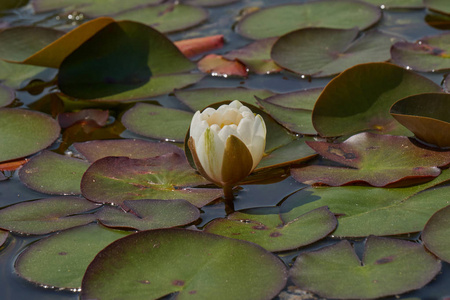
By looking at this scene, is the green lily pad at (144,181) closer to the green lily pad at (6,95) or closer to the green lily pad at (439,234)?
the green lily pad at (439,234)

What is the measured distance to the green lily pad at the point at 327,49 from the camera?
108 inches

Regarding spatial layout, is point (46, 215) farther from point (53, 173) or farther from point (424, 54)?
point (424, 54)

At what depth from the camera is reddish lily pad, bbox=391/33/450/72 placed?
8.69 ft

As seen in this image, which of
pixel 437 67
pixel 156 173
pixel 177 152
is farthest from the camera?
pixel 437 67

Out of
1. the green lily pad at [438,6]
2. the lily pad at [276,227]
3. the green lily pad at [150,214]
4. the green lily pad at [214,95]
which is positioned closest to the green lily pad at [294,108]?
the green lily pad at [214,95]

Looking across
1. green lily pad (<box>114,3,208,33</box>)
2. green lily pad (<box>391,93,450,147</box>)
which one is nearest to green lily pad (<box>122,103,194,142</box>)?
green lily pad (<box>391,93,450,147</box>)

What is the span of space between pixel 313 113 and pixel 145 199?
73 cm

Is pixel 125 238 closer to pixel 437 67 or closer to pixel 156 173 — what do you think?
pixel 156 173

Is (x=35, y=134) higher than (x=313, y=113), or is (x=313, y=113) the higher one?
(x=313, y=113)

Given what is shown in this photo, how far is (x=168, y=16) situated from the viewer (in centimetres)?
355

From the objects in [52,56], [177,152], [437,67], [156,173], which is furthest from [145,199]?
[437,67]

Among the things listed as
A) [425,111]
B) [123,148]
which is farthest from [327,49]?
[123,148]

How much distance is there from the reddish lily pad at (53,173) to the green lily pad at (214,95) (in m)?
0.58

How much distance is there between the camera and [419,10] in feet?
10.8
